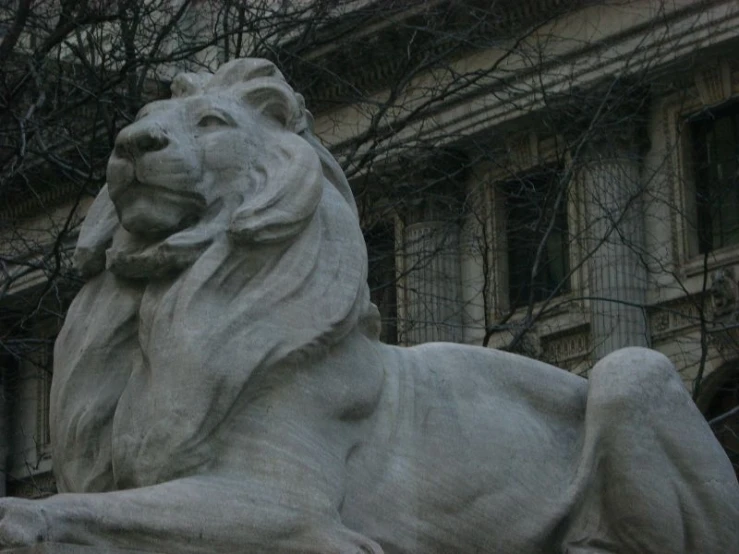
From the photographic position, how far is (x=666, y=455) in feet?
21.1

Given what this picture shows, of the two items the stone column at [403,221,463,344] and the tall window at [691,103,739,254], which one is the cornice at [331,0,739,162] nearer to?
the stone column at [403,221,463,344]

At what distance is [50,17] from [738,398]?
33.5 feet

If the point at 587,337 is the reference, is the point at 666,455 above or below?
above

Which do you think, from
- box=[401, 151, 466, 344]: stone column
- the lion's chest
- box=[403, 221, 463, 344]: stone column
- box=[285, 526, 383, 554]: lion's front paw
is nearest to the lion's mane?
the lion's chest

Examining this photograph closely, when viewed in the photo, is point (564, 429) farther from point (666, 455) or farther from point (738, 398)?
point (738, 398)

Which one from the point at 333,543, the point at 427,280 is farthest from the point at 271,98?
the point at 427,280

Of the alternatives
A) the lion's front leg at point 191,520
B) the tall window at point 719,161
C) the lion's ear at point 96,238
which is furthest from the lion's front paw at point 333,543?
the tall window at point 719,161

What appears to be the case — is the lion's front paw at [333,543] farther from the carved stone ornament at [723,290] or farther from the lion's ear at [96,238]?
the carved stone ornament at [723,290]

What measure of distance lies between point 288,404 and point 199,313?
0.31m

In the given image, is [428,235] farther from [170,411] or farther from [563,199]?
[170,411]

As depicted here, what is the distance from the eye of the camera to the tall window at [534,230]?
51.8 feet

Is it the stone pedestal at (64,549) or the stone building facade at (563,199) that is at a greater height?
the stone pedestal at (64,549)

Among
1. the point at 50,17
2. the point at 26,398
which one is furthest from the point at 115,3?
the point at 26,398

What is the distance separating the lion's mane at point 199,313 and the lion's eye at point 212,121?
0.09 metres
